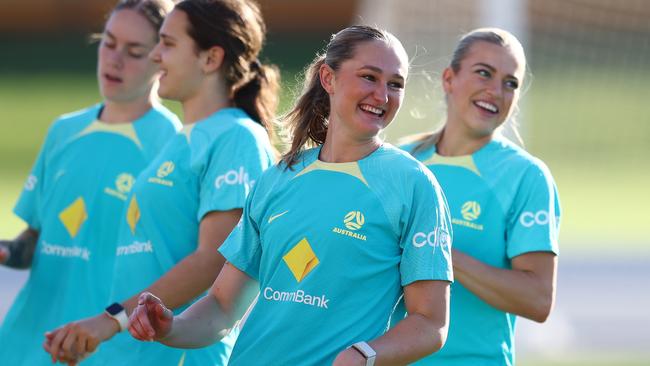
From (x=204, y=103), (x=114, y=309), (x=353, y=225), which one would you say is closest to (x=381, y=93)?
(x=353, y=225)

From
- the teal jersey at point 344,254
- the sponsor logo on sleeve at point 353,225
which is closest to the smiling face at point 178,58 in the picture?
the teal jersey at point 344,254

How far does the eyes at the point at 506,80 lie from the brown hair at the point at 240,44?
83 cm

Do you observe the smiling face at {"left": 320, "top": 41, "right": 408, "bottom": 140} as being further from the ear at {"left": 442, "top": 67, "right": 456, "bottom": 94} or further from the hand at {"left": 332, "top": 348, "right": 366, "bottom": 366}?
the ear at {"left": 442, "top": 67, "right": 456, "bottom": 94}

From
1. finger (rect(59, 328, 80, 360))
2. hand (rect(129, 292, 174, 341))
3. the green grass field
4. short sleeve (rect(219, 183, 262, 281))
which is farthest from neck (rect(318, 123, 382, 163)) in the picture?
the green grass field

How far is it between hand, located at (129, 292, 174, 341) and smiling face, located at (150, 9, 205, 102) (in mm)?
1344

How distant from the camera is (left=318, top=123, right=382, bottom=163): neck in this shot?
3.54 m

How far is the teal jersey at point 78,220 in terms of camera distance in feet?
16.6

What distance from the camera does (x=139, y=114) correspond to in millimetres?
5223

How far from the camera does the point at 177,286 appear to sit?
4.14 m

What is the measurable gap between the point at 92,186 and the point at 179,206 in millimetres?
867

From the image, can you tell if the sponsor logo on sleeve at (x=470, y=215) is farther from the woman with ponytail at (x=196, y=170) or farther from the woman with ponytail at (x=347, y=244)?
the woman with ponytail at (x=347, y=244)

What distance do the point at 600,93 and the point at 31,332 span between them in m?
20.1

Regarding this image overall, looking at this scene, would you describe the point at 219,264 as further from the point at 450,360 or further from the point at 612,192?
the point at 612,192

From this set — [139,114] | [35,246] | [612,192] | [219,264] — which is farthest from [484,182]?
[612,192]
